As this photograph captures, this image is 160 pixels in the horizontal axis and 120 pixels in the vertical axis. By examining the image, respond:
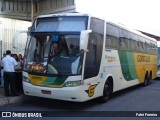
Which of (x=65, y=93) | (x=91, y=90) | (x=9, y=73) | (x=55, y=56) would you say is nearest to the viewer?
(x=65, y=93)

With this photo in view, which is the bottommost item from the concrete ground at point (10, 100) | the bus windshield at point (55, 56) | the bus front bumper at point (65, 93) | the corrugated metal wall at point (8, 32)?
the concrete ground at point (10, 100)

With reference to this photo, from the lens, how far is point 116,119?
26.6ft

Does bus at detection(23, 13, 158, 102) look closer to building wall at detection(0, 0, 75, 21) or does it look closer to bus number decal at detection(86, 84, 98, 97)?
bus number decal at detection(86, 84, 98, 97)

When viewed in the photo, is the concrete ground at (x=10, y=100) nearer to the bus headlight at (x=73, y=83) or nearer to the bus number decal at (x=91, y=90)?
the bus headlight at (x=73, y=83)

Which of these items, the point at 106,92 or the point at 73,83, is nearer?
the point at 73,83

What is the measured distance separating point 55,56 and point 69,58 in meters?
0.49

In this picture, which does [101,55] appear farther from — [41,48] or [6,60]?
[6,60]

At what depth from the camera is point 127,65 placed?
13281mm

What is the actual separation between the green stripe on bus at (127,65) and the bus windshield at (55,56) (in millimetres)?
3557

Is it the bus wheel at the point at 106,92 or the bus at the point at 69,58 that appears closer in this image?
the bus at the point at 69,58

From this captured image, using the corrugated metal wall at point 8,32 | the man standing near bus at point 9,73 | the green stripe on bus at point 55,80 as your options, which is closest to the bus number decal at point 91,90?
the green stripe on bus at point 55,80

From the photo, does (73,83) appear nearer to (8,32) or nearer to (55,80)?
(55,80)

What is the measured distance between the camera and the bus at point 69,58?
8859 mm

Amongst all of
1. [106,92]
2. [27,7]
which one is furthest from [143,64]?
[27,7]
